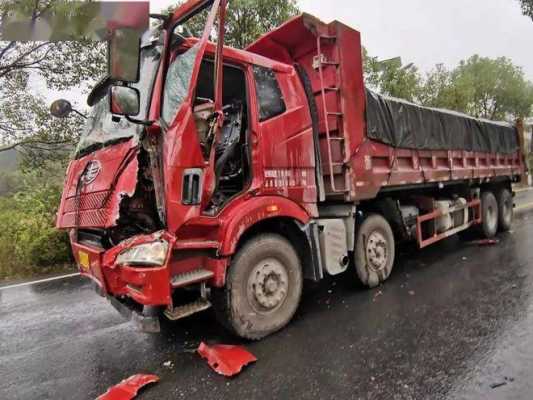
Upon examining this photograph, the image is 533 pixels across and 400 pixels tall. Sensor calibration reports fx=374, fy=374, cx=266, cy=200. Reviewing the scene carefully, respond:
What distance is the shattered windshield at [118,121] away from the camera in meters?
2.97

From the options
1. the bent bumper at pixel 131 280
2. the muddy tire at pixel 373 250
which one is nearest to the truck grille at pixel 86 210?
the bent bumper at pixel 131 280

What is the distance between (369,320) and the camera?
12.0ft

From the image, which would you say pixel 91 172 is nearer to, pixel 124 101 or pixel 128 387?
pixel 124 101

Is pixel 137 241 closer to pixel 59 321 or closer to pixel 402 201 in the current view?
pixel 59 321

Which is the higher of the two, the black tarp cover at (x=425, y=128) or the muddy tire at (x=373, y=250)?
the black tarp cover at (x=425, y=128)

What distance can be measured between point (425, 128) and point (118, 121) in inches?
171

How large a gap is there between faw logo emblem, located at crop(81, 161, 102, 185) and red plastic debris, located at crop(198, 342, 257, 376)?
172cm

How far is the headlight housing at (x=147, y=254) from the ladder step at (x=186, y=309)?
0.46 m

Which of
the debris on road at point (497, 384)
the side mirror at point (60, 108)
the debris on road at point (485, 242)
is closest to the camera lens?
the debris on road at point (497, 384)

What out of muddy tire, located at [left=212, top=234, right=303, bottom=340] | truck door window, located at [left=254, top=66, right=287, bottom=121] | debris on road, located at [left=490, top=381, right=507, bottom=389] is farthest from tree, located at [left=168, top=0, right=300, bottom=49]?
debris on road, located at [left=490, top=381, right=507, bottom=389]

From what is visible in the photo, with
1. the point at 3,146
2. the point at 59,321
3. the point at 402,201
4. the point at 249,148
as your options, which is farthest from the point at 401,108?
the point at 3,146

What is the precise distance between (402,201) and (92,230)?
172 inches

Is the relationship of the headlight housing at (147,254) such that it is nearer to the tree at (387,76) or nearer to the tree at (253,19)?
the tree at (253,19)

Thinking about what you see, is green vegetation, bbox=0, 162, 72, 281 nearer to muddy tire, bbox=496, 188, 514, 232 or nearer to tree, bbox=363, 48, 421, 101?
muddy tire, bbox=496, 188, 514, 232
